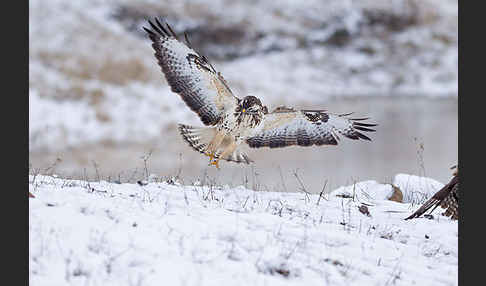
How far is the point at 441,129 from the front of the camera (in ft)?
65.0

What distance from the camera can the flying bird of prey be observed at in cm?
494

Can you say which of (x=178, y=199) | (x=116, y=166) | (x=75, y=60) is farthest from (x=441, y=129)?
(x=178, y=199)

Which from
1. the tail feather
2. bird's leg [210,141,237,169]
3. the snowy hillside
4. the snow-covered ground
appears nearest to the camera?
the snow-covered ground

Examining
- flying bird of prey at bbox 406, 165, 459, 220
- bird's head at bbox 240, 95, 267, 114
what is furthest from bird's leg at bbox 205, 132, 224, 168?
flying bird of prey at bbox 406, 165, 459, 220

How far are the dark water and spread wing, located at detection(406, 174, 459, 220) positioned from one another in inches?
147

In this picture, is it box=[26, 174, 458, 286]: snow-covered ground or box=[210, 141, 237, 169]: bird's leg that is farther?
box=[210, 141, 237, 169]: bird's leg

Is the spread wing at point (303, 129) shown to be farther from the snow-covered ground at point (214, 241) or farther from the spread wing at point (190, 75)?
the snow-covered ground at point (214, 241)

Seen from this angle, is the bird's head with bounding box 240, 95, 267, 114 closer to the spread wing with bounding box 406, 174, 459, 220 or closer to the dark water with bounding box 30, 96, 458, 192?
the spread wing with bounding box 406, 174, 459, 220

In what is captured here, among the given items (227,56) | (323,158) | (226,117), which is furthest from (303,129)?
(227,56)

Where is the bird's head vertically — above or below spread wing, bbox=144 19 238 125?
below

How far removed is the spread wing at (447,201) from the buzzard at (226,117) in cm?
111

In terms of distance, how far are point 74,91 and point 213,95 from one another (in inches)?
621

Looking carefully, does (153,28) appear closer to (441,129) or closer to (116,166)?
(116,166)

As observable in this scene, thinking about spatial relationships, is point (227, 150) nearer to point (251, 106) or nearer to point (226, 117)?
point (226, 117)
